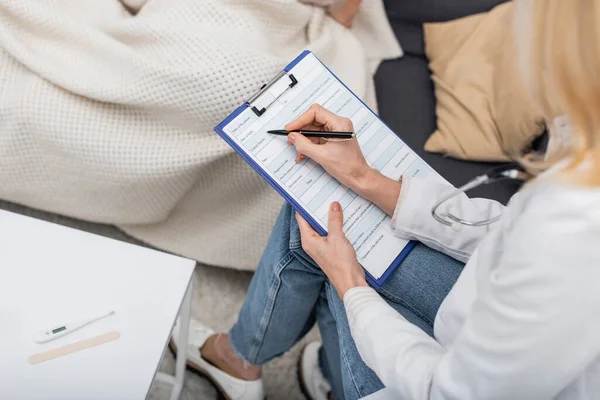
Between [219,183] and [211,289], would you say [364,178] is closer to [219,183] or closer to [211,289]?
[219,183]

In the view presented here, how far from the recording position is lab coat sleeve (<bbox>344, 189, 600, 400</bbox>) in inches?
17.2

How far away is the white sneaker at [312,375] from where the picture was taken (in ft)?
3.72

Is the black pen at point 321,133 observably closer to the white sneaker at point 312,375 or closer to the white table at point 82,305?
the white table at point 82,305

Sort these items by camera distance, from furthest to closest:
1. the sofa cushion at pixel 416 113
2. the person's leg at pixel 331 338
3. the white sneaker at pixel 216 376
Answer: the sofa cushion at pixel 416 113 → the white sneaker at pixel 216 376 → the person's leg at pixel 331 338

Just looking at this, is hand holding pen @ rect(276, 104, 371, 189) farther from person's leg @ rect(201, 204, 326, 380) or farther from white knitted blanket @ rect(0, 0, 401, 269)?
white knitted blanket @ rect(0, 0, 401, 269)

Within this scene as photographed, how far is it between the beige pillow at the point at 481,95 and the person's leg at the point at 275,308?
512 millimetres

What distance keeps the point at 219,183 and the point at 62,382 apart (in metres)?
0.53

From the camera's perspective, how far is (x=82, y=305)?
0.72 meters

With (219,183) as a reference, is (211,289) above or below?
below

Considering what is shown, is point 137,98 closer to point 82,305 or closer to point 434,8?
point 82,305

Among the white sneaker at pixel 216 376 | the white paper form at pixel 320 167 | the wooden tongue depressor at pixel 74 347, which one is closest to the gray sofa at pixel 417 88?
the white paper form at pixel 320 167

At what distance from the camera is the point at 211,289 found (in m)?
1.26

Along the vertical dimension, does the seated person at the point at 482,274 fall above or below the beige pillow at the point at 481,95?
above

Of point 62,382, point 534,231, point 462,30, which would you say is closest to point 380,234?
point 534,231
